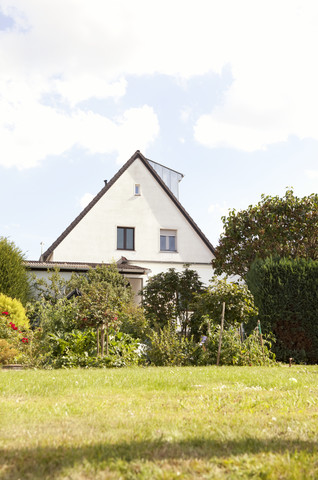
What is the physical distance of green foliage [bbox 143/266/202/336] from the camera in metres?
14.7

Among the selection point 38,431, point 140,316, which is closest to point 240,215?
point 140,316

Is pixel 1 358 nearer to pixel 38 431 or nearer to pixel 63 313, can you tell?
pixel 63 313

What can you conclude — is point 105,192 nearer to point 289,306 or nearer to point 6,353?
point 289,306

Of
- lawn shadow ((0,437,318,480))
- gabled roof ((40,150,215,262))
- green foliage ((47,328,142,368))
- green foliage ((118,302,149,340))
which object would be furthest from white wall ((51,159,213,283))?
lawn shadow ((0,437,318,480))

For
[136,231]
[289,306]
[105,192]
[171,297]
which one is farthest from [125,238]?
[289,306]

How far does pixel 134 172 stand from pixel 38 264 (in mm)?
9105

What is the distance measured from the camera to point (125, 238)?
2852 centimetres

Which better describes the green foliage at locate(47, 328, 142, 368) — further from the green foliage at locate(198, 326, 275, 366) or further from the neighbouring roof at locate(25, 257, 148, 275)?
the neighbouring roof at locate(25, 257, 148, 275)

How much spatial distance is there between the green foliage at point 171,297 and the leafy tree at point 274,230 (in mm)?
4059

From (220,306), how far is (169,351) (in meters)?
2.34

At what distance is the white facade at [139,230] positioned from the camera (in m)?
27.6

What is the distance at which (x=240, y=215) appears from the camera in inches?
748

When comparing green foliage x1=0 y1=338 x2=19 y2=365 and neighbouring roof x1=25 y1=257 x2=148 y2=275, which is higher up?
neighbouring roof x1=25 y1=257 x2=148 y2=275

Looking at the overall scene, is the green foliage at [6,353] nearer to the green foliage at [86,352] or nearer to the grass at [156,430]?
the green foliage at [86,352]
